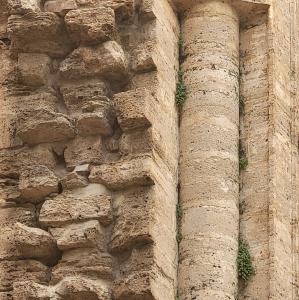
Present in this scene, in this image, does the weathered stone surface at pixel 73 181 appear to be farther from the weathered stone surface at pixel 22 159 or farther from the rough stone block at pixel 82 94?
the rough stone block at pixel 82 94

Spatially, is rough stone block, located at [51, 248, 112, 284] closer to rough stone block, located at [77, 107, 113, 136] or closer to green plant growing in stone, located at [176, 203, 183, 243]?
green plant growing in stone, located at [176, 203, 183, 243]

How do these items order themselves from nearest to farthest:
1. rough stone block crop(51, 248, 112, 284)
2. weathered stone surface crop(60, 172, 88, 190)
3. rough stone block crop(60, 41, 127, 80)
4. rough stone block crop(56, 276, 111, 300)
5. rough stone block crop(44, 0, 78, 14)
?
rough stone block crop(56, 276, 111, 300) → rough stone block crop(51, 248, 112, 284) → weathered stone surface crop(60, 172, 88, 190) → rough stone block crop(60, 41, 127, 80) → rough stone block crop(44, 0, 78, 14)

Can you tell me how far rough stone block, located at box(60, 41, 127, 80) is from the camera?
10.1m

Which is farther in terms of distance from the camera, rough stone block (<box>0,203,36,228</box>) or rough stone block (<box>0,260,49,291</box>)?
rough stone block (<box>0,203,36,228</box>)

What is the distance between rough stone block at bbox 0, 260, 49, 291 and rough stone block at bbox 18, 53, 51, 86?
1322 mm

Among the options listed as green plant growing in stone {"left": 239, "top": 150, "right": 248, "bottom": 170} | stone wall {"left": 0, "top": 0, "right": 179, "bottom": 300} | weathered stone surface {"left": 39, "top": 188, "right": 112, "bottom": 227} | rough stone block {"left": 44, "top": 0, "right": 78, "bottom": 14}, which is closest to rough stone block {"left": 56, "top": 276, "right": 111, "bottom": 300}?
stone wall {"left": 0, "top": 0, "right": 179, "bottom": 300}

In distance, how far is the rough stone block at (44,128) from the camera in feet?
32.8

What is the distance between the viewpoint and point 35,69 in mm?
10328

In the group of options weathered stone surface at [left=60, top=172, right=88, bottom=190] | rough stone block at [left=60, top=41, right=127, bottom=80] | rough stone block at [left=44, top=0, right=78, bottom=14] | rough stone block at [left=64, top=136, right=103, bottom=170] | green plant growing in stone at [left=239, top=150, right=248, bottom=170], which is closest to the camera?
weathered stone surface at [left=60, top=172, right=88, bottom=190]

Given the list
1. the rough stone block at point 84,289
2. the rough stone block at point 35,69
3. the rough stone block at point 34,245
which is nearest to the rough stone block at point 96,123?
the rough stone block at point 35,69

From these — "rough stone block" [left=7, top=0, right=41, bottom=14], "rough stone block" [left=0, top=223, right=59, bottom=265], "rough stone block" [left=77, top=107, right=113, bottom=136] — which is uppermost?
"rough stone block" [left=7, top=0, right=41, bottom=14]

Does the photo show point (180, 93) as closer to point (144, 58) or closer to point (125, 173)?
point (144, 58)

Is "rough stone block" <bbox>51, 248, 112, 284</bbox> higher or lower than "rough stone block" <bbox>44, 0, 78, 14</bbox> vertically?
lower

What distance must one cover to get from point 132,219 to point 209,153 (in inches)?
36.1
